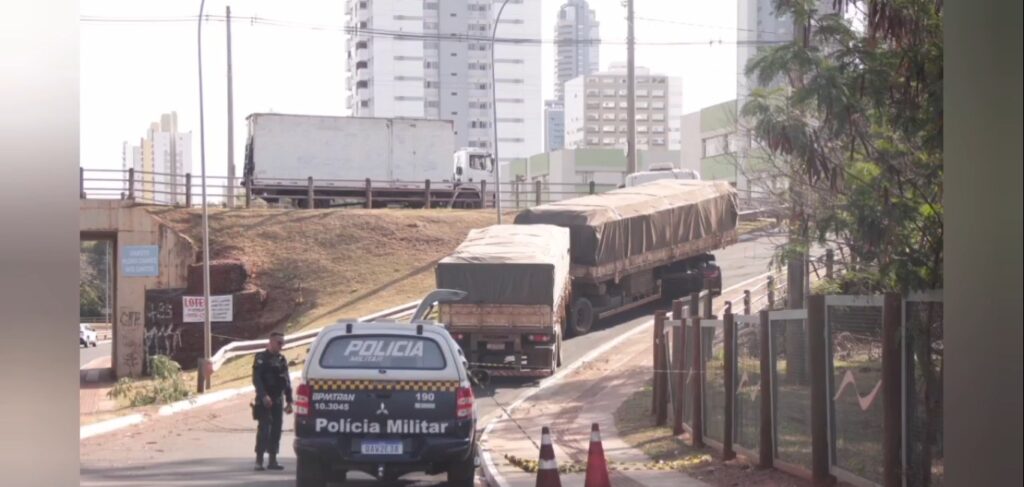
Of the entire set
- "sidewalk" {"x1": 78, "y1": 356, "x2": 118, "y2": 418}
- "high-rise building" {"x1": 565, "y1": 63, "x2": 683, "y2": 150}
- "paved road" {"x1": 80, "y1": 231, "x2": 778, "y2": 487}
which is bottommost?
"sidewalk" {"x1": 78, "y1": 356, "x2": 118, "y2": 418}

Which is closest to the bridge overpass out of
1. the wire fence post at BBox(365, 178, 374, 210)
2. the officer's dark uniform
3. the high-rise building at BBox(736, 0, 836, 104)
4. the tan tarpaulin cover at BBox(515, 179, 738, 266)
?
the wire fence post at BBox(365, 178, 374, 210)

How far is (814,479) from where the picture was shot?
32.6 feet

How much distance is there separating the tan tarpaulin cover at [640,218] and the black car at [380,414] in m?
16.8

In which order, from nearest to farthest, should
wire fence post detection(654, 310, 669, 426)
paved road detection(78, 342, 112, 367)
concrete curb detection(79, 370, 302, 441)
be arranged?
wire fence post detection(654, 310, 669, 426) → concrete curb detection(79, 370, 302, 441) → paved road detection(78, 342, 112, 367)

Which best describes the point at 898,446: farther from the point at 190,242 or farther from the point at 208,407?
the point at 190,242

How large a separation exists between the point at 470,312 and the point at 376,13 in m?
80.1

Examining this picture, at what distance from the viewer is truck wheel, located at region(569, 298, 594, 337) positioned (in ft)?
Answer: 90.7

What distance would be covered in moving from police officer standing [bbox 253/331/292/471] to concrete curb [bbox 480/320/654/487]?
8.20 ft

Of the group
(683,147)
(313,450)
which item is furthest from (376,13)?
(313,450)

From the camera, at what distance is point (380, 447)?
11031 millimetres

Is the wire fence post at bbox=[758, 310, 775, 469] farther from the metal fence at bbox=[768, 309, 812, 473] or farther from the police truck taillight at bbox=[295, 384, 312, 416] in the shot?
the police truck taillight at bbox=[295, 384, 312, 416]

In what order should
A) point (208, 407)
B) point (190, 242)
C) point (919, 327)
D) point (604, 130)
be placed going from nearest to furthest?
1. point (919, 327)
2. point (208, 407)
3. point (190, 242)
4. point (604, 130)

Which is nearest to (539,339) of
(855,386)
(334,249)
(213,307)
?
(855,386)
